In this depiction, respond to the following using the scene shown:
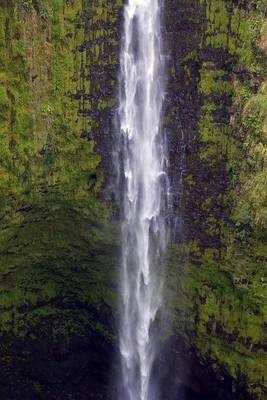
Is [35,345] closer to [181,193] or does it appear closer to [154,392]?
[154,392]

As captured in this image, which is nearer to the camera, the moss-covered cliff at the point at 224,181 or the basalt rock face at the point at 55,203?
the moss-covered cliff at the point at 224,181

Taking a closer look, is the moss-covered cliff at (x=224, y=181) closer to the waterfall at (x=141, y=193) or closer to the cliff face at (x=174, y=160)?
the cliff face at (x=174, y=160)

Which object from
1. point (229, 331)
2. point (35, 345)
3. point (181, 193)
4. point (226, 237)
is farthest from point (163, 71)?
point (35, 345)

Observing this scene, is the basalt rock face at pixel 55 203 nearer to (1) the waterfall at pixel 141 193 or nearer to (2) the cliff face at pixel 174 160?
(2) the cliff face at pixel 174 160

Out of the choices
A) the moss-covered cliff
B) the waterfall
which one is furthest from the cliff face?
the waterfall

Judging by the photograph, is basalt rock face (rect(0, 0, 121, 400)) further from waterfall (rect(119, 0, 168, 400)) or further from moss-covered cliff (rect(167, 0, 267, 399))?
moss-covered cliff (rect(167, 0, 267, 399))

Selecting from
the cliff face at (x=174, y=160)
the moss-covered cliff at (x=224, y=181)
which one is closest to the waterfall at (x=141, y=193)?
the cliff face at (x=174, y=160)

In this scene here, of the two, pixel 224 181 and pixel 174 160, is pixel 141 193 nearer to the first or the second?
pixel 174 160
